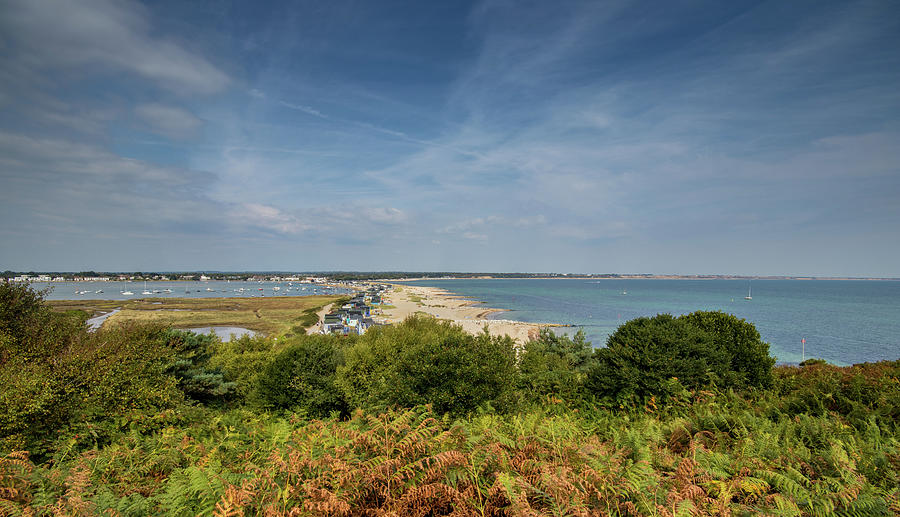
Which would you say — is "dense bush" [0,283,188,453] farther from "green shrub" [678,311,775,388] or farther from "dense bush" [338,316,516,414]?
"green shrub" [678,311,775,388]

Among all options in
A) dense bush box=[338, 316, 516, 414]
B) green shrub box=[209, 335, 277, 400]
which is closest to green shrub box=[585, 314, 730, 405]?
dense bush box=[338, 316, 516, 414]

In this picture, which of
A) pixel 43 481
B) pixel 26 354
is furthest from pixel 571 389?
pixel 26 354

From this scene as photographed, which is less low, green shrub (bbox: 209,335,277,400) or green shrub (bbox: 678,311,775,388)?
green shrub (bbox: 678,311,775,388)

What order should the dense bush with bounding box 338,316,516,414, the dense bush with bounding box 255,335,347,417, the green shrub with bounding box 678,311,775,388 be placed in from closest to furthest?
the dense bush with bounding box 338,316,516,414 < the green shrub with bounding box 678,311,775,388 < the dense bush with bounding box 255,335,347,417

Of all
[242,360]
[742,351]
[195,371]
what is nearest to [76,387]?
[195,371]

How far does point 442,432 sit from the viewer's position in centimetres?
370

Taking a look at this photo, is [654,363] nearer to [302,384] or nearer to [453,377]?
[453,377]

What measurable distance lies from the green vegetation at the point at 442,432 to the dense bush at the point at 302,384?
82mm

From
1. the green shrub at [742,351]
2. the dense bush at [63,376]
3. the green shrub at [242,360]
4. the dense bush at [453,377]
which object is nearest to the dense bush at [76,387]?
the dense bush at [63,376]

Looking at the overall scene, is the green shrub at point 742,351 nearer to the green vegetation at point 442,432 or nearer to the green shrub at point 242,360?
the green vegetation at point 442,432

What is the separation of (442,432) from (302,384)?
12877 millimetres

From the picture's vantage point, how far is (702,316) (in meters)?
15.4

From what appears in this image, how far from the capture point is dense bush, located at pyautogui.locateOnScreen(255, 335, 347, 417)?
14.8m

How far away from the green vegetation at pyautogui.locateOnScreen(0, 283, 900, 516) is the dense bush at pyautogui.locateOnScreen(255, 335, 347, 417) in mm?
82
